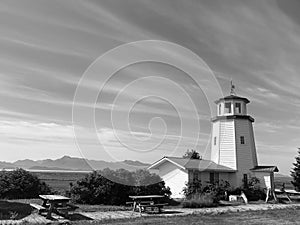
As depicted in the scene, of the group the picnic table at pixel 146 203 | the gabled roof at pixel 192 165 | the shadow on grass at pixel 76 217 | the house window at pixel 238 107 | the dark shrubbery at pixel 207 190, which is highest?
the house window at pixel 238 107

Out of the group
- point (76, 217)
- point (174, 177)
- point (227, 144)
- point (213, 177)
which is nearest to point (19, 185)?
point (76, 217)

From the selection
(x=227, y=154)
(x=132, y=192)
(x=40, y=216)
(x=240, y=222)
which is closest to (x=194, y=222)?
(x=240, y=222)

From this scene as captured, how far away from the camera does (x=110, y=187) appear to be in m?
18.5

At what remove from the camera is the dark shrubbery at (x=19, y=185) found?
790 inches

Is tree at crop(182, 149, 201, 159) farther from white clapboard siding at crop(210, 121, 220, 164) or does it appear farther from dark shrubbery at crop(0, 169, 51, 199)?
dark shrubbery at crop(0, 169, 51, 199)

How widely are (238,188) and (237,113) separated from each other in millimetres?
6197

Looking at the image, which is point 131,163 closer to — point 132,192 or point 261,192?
point 132,192

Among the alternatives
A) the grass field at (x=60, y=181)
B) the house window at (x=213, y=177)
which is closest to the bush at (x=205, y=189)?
the house window at (x=213, y=177)

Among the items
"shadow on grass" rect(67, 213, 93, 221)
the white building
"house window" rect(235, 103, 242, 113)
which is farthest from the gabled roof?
"shadow on grass" rect(67, 213, 93, 221)

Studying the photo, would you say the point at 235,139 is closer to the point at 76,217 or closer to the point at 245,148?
→ the point at 245,148

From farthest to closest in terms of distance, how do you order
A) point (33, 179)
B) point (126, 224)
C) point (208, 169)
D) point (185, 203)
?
point (208, 169) → point (33, 179) → point (185, 203) → point (126, 224)

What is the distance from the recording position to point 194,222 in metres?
12.0

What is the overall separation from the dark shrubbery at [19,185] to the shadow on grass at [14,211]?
16.0 feet

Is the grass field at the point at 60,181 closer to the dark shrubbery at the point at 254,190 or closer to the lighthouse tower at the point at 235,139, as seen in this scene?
the lighthouse tower at the point at 235,139
